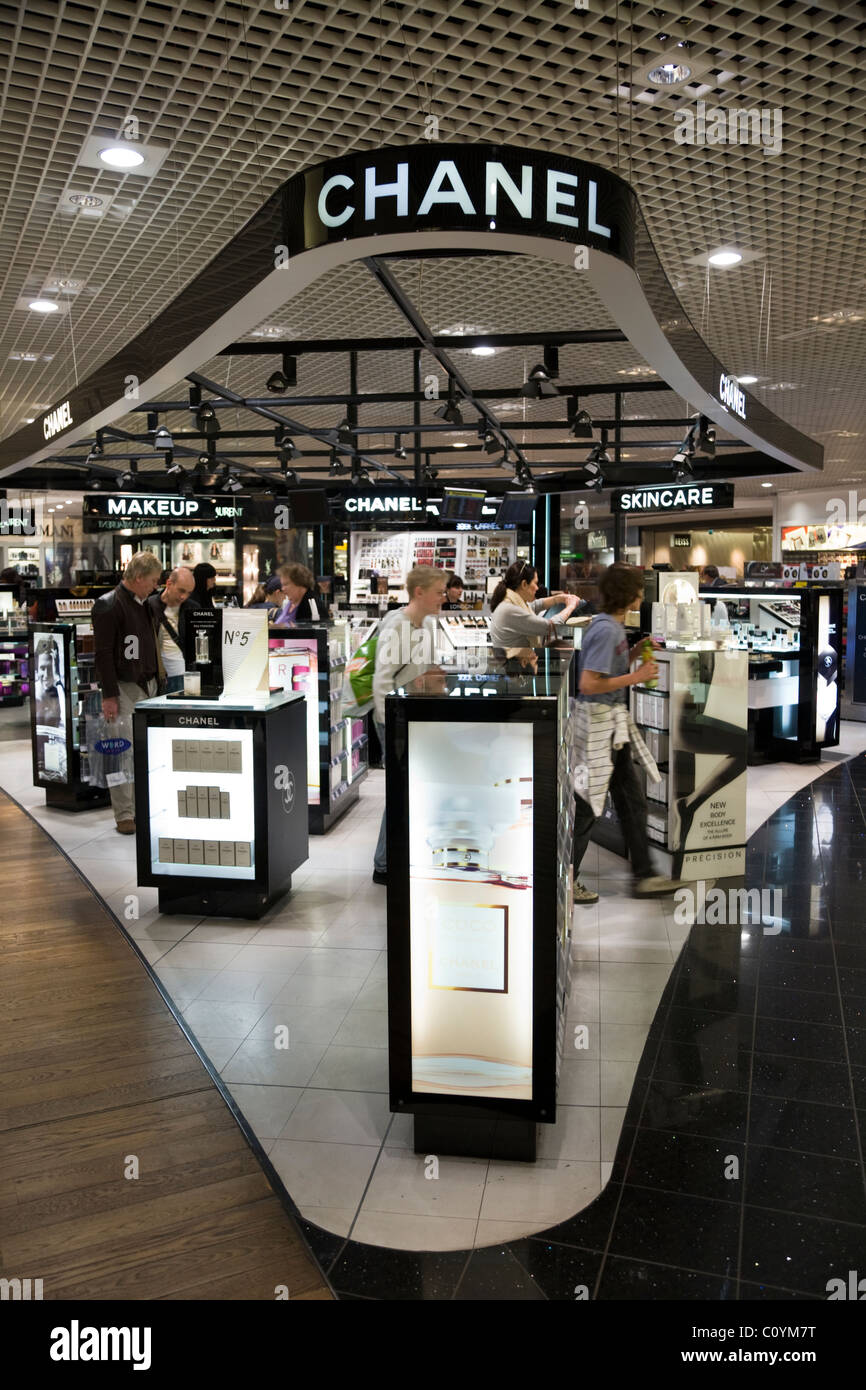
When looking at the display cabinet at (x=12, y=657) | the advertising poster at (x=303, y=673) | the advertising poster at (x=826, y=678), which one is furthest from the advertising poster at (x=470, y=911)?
the display cabinet at (x=12, y=657)

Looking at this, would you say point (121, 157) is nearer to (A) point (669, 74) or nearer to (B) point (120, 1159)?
(A) point (669, 74)

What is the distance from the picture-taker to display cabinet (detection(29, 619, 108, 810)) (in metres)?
6.82

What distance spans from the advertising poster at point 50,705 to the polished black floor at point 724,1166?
4608 mm

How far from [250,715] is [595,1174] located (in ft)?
8.40

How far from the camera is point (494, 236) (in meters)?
2.93

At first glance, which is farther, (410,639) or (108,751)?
(108,751)

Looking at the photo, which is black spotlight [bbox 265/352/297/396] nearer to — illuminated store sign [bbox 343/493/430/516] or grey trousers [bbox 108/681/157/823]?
grey trousers [bbox 108/681/157/823]

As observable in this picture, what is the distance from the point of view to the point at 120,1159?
2.69 meters

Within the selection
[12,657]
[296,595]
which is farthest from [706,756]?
[12,657]

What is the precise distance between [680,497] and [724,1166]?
32.6 feet

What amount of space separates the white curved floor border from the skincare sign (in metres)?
1.10

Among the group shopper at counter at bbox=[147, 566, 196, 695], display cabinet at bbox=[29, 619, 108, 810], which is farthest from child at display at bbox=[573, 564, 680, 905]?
display cabinet at bbox=[29, 619, 108, 810]

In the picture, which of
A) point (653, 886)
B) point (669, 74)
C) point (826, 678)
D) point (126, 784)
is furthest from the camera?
point (826, 678)

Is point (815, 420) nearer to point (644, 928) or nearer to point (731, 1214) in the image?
point (644, 928)
